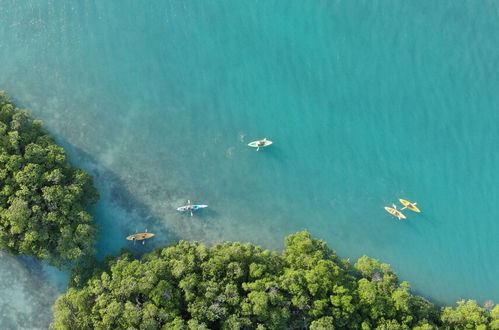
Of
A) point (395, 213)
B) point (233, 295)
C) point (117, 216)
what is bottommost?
point (233, 295)

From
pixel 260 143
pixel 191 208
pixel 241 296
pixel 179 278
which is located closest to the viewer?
pixel 179 278

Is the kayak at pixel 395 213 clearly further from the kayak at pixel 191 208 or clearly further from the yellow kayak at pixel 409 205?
the kayak at pixel 191 208

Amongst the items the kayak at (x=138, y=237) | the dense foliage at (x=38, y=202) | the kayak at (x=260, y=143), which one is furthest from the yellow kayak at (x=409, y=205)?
the dense foliage at (x=38, y=202)

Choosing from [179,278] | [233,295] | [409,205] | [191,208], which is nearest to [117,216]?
[191,208]

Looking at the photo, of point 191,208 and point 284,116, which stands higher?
point 284,116

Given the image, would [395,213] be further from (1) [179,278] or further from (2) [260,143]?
(1) [179,278]

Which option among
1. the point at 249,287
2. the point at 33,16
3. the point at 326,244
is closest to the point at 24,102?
the point at 33,16
